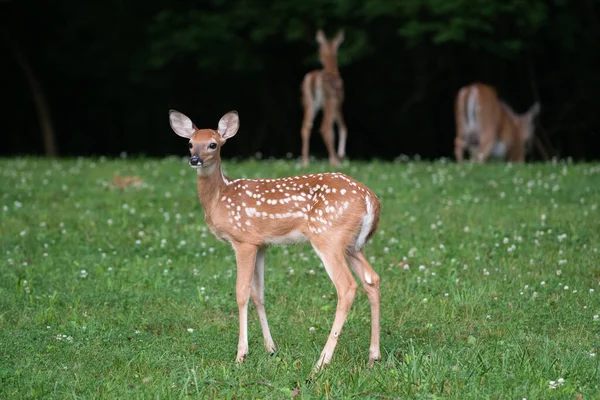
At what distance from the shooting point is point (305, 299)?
7.97m

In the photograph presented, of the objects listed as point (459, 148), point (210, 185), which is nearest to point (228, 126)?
point (210, 185)

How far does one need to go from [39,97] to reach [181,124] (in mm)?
16855

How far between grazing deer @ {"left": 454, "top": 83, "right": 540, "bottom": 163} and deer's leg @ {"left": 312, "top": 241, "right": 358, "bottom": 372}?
10.2 m

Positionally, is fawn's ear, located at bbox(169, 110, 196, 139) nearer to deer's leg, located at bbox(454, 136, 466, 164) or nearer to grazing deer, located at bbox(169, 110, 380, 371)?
grazing deer, located at bbox(169, 110, 380, 371)

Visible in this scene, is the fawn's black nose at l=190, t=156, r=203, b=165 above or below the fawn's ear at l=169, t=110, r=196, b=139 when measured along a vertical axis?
below

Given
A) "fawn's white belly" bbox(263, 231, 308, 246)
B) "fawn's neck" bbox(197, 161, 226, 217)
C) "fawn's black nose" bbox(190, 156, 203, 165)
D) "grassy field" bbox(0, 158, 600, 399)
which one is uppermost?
"fawn's black nose" bbox(190, 156, 203, 165)

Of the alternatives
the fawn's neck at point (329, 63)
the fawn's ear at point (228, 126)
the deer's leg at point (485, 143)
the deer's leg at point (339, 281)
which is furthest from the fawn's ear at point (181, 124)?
the deer's leg at point (485, 143)

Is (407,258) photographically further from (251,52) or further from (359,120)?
(359,120)

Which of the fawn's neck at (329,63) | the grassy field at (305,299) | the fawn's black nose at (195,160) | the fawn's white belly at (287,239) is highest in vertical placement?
the fawn's neck at (329,63)

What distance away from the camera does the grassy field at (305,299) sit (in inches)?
225

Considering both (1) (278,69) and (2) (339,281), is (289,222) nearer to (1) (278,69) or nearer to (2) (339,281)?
(2) (339,281)

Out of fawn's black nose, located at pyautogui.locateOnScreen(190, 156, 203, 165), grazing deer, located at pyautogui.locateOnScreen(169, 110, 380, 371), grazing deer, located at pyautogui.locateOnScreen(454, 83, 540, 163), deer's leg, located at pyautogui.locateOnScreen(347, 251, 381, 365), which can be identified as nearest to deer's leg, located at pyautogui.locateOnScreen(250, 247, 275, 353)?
grazing deer, located at pyautogui.locateOnScreen(169, 110, 380, 371)

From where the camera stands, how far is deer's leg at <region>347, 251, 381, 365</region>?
632cm

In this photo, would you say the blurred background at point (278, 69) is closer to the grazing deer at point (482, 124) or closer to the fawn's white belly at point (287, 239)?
the grazing deer at point (482, 124)
